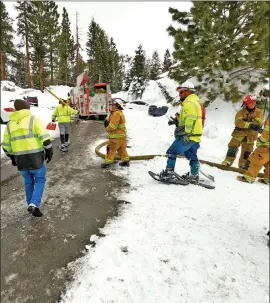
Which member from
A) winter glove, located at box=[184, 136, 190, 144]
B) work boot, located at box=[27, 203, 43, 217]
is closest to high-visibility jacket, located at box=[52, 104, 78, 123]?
work boot, located at box=[27, 203, 43, 217]

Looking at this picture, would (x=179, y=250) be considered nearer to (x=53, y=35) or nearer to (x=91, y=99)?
(x=91, y=99)

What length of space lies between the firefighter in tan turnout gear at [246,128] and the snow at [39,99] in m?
7.25

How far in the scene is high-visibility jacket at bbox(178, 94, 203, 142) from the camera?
4.55 meters

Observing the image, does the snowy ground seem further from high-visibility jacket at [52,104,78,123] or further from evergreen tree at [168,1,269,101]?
evergreen tree at [168,1,269,101]

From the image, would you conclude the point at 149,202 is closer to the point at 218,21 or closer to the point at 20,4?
the point at 218,21

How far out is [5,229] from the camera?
3805 mm

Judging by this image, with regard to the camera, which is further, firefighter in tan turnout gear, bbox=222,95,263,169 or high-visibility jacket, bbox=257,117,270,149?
firefighter in tan turnout gear, bbox=222,95,263,169

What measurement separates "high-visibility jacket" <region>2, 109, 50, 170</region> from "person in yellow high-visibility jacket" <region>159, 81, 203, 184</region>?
2567 mm

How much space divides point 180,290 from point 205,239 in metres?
0.94

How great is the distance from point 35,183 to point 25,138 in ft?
2.61

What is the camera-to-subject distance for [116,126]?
5867 mm

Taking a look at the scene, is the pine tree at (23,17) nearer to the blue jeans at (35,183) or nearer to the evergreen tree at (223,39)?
the evergreen tree at (223,39)

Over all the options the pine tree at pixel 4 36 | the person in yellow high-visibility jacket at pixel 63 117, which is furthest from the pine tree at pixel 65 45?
the person in yellow high-visibility jacket at pixel 63 117

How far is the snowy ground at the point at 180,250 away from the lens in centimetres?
250
